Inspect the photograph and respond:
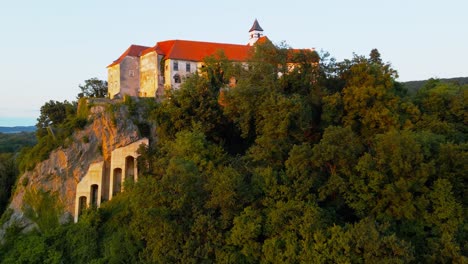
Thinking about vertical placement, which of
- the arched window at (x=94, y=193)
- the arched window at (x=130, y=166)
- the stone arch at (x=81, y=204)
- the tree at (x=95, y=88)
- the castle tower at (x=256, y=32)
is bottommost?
the stone arch at (x=81, y=204)

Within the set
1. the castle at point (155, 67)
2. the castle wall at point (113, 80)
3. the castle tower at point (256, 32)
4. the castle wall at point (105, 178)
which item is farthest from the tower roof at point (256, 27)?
the castle wall at point (105, 178)

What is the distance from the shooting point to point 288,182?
24.0 metres

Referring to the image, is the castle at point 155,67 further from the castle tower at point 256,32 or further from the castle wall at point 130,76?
the castle tower at point 256,32

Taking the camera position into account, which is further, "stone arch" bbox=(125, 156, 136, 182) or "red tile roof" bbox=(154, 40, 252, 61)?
"red tile roof" bbox=(154, 40, 252, 61)

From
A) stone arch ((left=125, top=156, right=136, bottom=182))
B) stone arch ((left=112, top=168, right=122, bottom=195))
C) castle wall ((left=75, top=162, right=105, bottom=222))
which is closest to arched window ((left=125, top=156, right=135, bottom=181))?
stone arch ((left=125, top=156, right=136, bottom=182))

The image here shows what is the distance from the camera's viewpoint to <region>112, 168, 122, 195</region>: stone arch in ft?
104

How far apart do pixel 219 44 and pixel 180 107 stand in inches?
811

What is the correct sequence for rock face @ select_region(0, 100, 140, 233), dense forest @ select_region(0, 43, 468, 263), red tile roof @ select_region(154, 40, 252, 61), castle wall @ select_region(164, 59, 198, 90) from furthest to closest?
red tile roof @ select_region(154, 40, 252, 61) < castle wall @ select_region(164, 59, 198, 90) < rock face @ select_region(0, 100, 140, 233) < dense forest @ select_region(0, 43, 468, 263)

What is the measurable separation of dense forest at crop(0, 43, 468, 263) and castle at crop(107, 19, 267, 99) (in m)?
13.5

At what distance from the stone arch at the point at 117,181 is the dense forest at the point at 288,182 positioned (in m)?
0.95

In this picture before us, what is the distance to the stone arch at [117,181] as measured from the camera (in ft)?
104

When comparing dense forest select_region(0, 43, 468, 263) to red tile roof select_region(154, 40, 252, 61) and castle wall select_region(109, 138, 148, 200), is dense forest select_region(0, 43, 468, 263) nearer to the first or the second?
castle wall select_region(109, 138, 148, 200)

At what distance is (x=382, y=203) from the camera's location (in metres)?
23.6

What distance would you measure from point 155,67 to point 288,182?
26182 millimetres
